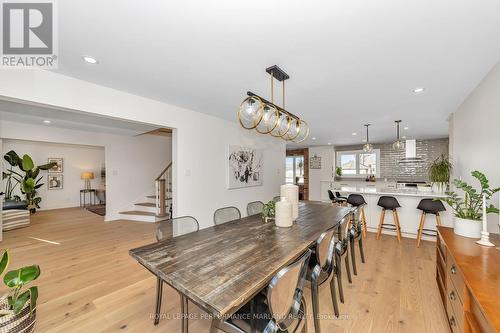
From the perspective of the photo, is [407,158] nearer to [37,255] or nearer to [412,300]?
[412,300]

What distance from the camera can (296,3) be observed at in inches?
49.4

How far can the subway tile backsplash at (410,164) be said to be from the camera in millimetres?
6670

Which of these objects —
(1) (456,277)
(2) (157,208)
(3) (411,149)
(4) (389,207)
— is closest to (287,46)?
(1) (456,277)

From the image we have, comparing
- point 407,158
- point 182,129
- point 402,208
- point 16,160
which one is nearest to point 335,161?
point 407,158

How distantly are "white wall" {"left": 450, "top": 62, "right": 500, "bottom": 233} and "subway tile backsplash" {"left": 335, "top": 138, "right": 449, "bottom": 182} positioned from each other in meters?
4.18

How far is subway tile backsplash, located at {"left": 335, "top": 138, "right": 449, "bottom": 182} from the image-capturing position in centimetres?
667

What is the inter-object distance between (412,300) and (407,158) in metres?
6.34

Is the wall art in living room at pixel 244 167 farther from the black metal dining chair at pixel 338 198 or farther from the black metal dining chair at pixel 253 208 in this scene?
the black metal dining chair at pixel 338 198

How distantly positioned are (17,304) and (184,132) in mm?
2631

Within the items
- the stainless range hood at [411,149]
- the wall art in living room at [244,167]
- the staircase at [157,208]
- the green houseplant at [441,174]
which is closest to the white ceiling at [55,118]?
the staircase at [157,208]

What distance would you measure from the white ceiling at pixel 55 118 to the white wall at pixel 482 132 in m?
4.22

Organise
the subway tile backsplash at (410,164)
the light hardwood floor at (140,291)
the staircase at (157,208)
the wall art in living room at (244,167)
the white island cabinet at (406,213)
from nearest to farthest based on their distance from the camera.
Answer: the light hardwood floor at (140,291) → the white island cabinet at (406,213) → the wall art in living room at (244,167) → the staircase at (157,208) → the subway tile backsplash at (410,164)

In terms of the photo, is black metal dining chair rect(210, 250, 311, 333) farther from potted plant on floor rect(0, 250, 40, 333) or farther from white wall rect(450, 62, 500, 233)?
white wall rect(450, 62, 500, 233)

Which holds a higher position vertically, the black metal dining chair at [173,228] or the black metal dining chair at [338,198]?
the black metal dining chair at [173,228]
